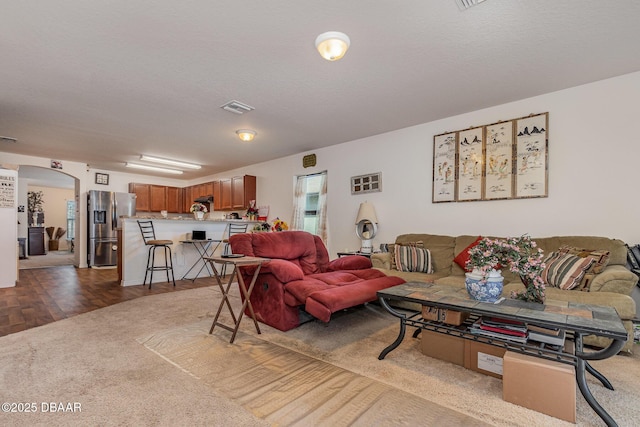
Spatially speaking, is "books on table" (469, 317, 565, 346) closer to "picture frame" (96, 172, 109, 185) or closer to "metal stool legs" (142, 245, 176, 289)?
"metal stool legs" (142, 245, 176, 289)

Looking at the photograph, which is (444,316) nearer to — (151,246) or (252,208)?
(151,246)

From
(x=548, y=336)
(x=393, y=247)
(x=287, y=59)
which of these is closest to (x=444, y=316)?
(x=548, y=336)

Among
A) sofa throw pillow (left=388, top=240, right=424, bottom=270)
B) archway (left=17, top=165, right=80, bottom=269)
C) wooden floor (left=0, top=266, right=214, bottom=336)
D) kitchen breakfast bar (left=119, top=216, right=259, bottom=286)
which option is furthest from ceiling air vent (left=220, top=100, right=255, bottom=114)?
archway (left=17, top=165, right=80, bottom=269)

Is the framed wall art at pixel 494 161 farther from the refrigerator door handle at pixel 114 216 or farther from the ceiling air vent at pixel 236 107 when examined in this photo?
the refrigerator door handle at pixel 114 216

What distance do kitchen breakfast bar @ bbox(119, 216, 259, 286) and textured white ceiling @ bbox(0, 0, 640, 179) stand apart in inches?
68.9

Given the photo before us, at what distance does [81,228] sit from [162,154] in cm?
308

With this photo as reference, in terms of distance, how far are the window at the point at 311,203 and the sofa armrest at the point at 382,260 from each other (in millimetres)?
1613

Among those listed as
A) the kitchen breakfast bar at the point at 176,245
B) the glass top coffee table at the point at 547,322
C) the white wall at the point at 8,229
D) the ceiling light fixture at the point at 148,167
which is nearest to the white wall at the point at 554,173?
the glass top coffee table at the point at 547,322

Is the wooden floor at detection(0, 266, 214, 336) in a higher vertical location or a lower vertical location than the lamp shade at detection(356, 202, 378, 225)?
lower

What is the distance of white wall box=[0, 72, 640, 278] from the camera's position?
297 cm

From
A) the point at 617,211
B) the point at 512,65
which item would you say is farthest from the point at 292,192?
the point at 617,211

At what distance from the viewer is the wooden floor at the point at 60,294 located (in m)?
3.27

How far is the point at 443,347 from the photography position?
2.27 metres

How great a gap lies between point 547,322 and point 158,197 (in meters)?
8.96
